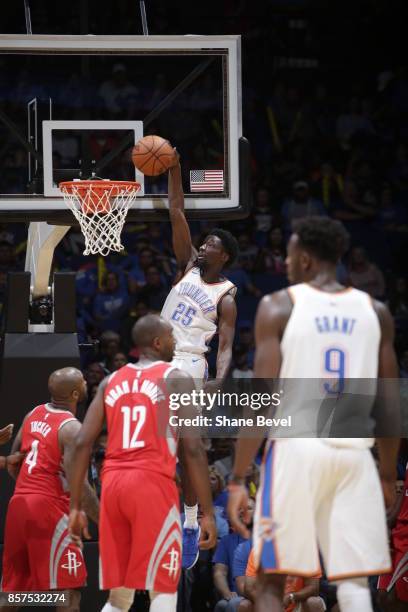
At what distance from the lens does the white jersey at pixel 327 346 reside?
4883 millimetres

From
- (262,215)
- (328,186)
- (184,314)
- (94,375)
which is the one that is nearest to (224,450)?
(94,375)

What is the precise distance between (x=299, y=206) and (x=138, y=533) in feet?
28.1

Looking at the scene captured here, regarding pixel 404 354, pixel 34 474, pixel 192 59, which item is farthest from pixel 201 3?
pixel 34 474

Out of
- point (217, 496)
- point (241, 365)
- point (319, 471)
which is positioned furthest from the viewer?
point (241, 365)

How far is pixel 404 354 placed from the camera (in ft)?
38.9

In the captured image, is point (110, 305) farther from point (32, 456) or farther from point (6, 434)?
point (32, 456)

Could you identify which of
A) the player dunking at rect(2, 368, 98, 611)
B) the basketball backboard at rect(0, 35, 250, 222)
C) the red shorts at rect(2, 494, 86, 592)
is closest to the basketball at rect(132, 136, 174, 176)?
the player dunking at rect(2, 368, 98, 611)

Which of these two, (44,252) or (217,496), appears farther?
(217,496)

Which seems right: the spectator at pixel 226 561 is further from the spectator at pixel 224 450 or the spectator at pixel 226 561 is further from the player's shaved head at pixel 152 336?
the player's shaved head at pixel 152 336

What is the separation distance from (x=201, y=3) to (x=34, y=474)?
9.37 metres

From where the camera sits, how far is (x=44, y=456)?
6914 millimetres

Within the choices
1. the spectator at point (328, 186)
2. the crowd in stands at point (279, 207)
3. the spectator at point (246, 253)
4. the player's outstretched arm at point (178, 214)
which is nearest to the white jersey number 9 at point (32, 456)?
the player's outstretched arm at point (178, 214)

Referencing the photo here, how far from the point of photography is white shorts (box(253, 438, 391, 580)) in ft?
15.6

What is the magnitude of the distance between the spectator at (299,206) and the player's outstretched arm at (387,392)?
8.40 meters
